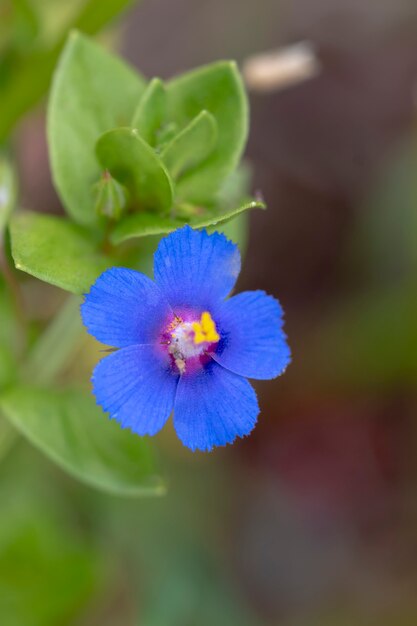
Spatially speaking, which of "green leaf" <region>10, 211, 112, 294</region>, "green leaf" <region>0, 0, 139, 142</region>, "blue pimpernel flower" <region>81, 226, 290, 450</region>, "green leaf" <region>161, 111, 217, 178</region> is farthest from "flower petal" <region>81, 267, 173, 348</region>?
"green leaf" <region>0, 0, 139, 142</region>

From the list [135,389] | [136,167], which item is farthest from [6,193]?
[135,389]

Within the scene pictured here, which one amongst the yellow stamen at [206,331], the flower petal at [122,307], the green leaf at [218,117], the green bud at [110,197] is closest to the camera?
the flower petal at [122,307]

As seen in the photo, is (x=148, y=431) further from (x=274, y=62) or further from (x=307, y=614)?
(x=307, y=614)

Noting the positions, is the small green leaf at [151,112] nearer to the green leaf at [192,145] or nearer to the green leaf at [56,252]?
the green leaf at [192,145]

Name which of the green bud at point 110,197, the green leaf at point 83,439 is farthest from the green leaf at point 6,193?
the green leaf at point 83,439

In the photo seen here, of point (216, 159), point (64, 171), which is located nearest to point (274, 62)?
point (216, 159)

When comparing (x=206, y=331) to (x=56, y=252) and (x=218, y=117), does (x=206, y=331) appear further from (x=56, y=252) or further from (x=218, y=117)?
(x=218, y=117)

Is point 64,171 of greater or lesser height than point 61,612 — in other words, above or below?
above
